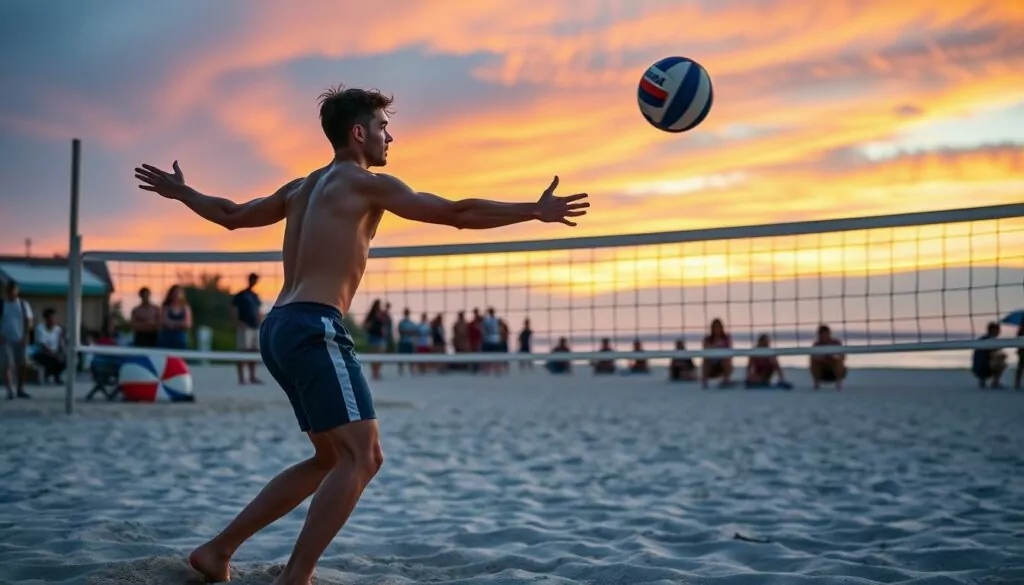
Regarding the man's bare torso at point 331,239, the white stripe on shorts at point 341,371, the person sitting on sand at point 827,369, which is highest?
the man's bare torso at point 331,239

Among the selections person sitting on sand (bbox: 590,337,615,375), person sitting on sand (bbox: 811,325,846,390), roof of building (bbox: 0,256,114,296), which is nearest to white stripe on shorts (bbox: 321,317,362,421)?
person sitting on sand (bbox: 811,325,846,390)

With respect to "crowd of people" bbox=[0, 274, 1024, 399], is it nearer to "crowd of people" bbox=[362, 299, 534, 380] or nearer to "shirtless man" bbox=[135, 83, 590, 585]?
"crowd of people" bbox=[362, 299, 534, 380]

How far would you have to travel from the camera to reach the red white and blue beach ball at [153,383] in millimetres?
10883

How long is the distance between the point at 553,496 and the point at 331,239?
9.19 ft

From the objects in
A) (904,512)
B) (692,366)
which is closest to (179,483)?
(904,512)

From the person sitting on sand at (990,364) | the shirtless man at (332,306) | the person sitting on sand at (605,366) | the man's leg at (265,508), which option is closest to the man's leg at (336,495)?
the shirtless man at (332,306)

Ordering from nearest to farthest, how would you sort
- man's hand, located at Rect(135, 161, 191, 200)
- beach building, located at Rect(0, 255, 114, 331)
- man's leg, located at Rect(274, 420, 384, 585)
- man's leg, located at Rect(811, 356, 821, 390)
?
man's leg, located at Rect(274, 420, 384, 585) < man's hand, located at Rect(135, 161, 191, 200) < man's leg, located at Rect(811, 356, 821, 390) < beach building, located at Rect(0, 255, 114, 331)

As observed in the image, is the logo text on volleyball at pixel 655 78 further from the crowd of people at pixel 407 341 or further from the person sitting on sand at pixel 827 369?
the person sitting on sand at pixel 827 369

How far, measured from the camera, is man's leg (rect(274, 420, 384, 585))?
2893 mm

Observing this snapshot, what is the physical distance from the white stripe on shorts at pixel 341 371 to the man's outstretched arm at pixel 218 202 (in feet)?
1.82

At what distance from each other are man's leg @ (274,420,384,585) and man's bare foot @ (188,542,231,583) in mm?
394

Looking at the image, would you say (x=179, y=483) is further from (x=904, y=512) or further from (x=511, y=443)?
(x=904, y=512)

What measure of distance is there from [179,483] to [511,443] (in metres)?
2.74

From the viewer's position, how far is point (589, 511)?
16.6 feet
